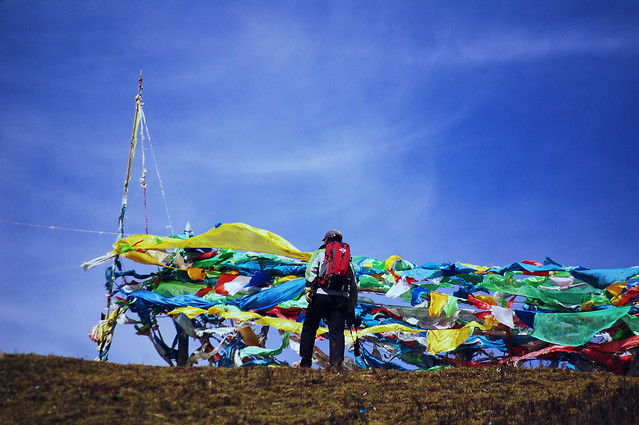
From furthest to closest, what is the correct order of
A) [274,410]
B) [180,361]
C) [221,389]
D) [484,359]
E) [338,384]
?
1. [180,361]
2. [484,359]
3. [338,384]
4. [221,389]
5. [274,410]

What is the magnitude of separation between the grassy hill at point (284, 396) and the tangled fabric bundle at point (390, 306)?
240 cm

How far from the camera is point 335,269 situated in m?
8.52

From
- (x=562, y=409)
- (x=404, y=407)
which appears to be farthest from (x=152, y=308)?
(x=562, y=409)

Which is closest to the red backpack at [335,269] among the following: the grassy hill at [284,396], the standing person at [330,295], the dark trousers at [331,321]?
the standing person at [330,295]

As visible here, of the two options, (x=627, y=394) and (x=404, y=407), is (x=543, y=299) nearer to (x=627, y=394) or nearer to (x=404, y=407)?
(x=627, y=394)

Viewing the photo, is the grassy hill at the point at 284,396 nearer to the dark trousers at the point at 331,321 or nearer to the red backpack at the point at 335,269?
the dark trousers at the point at 331,321

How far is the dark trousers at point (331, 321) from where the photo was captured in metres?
8.61

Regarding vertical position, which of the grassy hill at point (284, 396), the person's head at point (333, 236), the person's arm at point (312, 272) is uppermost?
the person's head at point (333, 236)

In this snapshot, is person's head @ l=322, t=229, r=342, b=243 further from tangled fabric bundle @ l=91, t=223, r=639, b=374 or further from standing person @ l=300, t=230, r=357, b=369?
tangled fabric bundle @ l=91, t=223, r=639, b=374

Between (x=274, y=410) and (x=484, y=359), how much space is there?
5.84 metres

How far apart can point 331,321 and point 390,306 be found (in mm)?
3839

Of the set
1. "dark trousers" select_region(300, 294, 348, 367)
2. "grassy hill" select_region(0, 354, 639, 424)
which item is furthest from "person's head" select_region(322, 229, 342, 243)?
"grassy hill" select_region(0, 354, 639, 424)

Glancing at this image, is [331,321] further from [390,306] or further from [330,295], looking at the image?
Answer: [390,306]

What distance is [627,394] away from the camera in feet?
23.7
